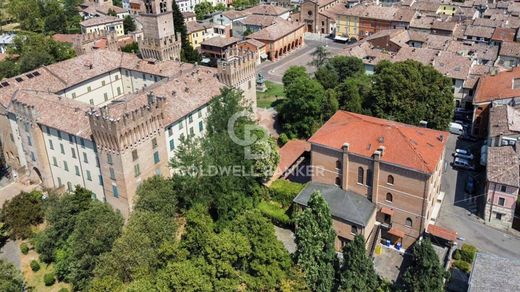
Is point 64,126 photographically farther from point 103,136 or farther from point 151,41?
point 151,41

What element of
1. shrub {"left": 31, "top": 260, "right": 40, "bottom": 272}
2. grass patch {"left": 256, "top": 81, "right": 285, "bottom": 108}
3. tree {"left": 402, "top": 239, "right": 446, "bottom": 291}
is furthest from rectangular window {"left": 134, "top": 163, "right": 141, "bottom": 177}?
grass patch {"left": 256, "top": 81, "right": 285, "bottom": 108}

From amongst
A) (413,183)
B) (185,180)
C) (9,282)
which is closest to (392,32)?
(413,183)

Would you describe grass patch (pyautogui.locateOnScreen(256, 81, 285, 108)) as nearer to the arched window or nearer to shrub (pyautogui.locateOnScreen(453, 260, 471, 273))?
the arched window

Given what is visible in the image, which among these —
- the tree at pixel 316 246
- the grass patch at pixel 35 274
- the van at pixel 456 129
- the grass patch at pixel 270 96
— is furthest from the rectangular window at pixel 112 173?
the van at pixel 456 129

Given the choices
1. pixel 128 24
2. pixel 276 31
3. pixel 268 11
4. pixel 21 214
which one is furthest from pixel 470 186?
pixel 128 24

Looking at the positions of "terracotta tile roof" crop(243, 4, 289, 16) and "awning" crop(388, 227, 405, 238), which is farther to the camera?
"terracotta tile roof" crop(243, 4, 289, 16)
